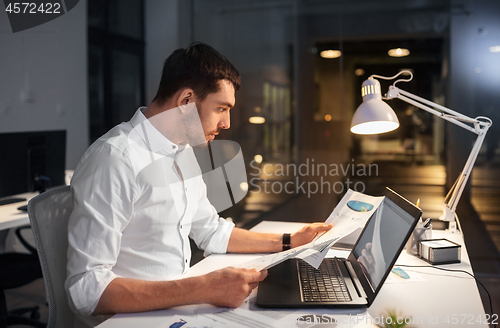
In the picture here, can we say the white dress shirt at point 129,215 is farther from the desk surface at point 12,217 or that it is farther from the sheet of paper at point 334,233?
the desk surface at point 12,217

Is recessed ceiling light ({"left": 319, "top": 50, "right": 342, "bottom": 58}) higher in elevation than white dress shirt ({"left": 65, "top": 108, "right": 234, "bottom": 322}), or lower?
higher

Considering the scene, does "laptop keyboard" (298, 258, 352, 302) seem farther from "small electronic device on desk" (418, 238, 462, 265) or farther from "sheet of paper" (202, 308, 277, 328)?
"small electronic device on desk" (418, 238, 462, 265)

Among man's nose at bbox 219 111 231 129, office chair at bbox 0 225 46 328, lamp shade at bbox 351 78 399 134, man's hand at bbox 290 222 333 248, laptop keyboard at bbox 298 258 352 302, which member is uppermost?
lamp shade at bbox 351 78 399 134

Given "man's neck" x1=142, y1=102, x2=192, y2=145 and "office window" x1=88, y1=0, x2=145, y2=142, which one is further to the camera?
"office window" x1=88, y1=0, x2=145, y2=142

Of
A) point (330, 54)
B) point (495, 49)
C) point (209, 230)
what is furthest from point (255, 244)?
point (495, 49)

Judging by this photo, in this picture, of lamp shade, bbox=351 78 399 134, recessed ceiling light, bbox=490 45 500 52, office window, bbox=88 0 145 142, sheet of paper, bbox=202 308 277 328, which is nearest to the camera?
sheet of paper, bbox=202 308 277 328

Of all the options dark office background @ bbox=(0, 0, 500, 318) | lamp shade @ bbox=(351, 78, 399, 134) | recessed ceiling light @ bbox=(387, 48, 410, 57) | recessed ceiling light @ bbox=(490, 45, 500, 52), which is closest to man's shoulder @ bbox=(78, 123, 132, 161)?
lamp shade @ bbox=(351, 78, 399, 134)

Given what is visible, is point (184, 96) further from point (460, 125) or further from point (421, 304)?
point (460, 125)

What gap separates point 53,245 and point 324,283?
0.73 metres

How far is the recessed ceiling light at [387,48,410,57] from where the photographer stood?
9.22 ft

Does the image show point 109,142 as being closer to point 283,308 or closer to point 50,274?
point 50,274

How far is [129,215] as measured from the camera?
3.32 feet

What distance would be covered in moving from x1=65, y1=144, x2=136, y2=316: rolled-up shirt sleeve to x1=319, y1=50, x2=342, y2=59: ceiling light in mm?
2277

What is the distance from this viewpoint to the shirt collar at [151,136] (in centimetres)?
115
